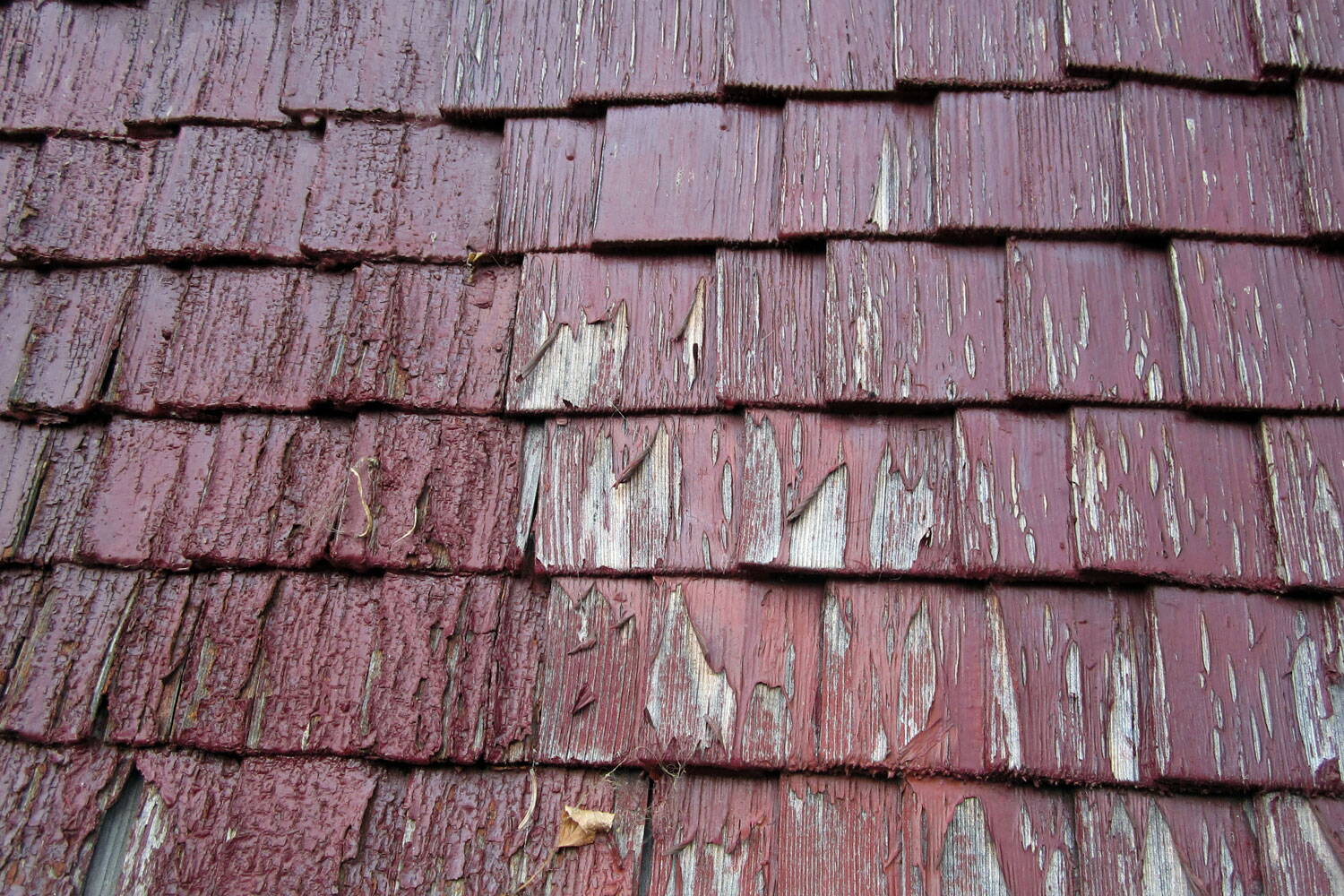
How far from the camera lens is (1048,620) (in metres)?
1.34

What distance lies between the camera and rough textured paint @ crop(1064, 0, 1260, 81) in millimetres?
1527

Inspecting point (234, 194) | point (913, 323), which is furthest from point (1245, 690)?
point (234, 194)

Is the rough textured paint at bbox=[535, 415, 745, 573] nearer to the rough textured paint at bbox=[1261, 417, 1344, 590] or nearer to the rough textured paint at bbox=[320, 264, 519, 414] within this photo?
the rough textured paint at bbox=[320, 264, 519, 414]

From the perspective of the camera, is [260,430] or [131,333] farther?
[131,333]

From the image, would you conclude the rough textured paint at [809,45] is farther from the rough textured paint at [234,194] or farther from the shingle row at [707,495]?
the rough textured paint at [234,194]

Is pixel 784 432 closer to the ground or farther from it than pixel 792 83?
closer to the ground

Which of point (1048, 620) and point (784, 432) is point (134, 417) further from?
point (1048, 620)

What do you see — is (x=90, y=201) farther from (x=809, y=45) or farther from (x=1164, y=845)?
(x=1164, y=845)

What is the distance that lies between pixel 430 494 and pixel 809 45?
42.6 inches

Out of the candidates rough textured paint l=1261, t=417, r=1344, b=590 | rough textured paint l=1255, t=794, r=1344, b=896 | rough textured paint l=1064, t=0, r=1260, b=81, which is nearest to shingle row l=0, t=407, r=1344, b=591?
rough textured paint l=1261, t=417, r=1344, b=590

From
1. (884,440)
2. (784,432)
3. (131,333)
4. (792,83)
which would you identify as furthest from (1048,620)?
(131,333)

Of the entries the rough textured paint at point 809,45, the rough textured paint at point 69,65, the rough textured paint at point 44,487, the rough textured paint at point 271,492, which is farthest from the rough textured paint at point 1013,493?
the rough textured paint at point 69,65

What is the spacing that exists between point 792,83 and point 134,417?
1389 mm

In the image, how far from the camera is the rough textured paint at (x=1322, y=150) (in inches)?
56.8
